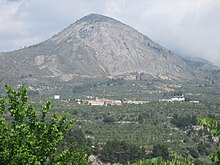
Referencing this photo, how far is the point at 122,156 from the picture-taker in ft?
226

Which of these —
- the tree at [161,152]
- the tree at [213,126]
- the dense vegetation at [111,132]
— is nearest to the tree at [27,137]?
the dense vegetation at [111,132]

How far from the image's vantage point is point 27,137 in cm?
1551

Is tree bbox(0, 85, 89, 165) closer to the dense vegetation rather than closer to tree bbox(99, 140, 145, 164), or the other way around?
the dense vegetation

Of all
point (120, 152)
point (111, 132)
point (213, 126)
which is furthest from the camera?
point (111, 132)

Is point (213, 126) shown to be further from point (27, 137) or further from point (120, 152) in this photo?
point (120, 152)

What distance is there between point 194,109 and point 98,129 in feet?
121

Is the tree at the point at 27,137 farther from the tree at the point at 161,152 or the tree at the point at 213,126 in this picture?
the tree at the point at 161,152

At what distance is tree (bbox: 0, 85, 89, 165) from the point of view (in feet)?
49.3

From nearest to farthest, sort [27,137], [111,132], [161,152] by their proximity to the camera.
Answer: [27,137]
[161,152]
[111,132]

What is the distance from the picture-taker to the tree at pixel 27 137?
49.3 ft

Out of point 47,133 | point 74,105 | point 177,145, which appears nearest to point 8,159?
point 47,133

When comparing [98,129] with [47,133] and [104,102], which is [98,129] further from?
[47,133]

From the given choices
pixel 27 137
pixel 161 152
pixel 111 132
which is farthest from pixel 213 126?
pixel 111 132

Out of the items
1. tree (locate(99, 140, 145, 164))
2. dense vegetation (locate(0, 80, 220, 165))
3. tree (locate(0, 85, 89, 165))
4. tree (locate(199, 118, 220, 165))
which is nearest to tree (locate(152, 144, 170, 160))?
dense vegetation (locate(0, 80, 220, 165))
